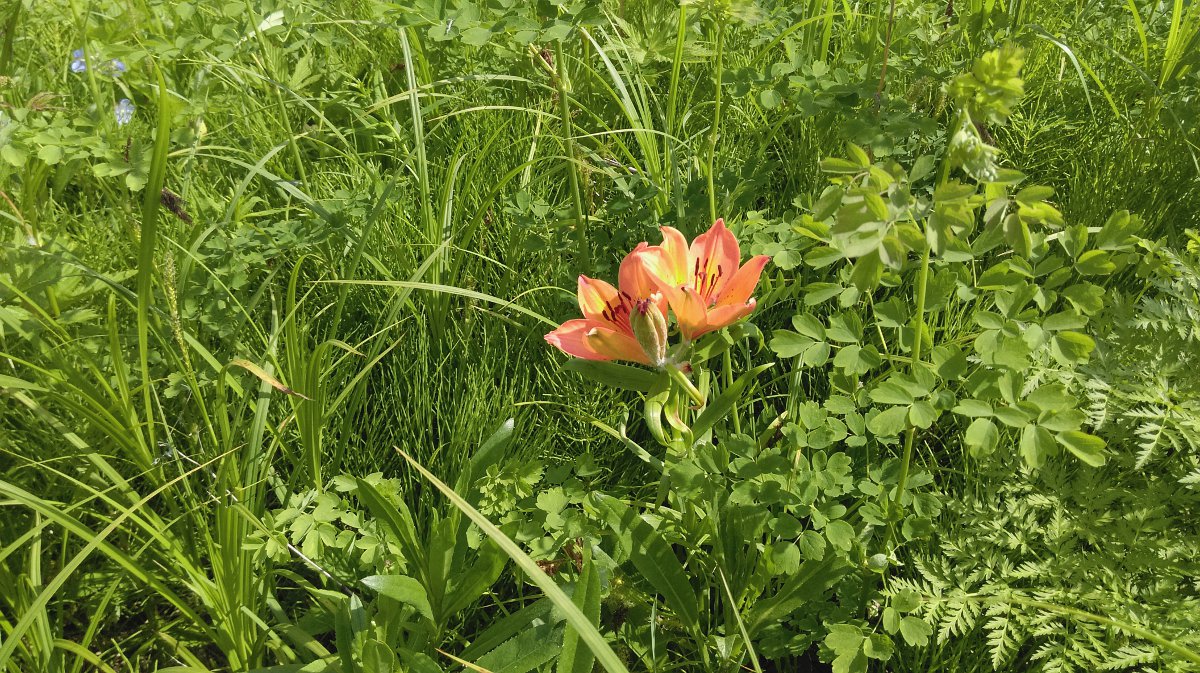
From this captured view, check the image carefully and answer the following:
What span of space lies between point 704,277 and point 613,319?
0.16m

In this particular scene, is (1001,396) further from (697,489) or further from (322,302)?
(322,302)

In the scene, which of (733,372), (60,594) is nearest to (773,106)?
(733,372)

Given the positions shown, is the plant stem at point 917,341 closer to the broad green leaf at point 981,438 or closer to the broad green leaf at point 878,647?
the broad green leaf at point 981,438

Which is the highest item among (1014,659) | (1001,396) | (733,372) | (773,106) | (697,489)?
(773,106)

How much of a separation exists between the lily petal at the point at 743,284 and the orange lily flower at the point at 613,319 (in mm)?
114

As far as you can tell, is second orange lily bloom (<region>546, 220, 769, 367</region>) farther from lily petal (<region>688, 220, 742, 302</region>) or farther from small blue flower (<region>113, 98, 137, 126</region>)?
small blue flower (<region>113, 98, 137, 126</region>)

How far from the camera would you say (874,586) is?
1614 millimetres

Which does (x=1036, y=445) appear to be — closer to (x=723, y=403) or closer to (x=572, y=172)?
(x=723, y=403)

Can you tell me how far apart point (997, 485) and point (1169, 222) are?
91 cm

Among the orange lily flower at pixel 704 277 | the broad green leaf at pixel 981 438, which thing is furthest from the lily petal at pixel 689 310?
the broad green leaf at pixel 981 438

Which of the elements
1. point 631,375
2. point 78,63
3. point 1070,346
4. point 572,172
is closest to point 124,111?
point 78,63

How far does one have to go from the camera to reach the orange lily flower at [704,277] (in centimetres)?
129

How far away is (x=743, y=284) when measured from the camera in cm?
134

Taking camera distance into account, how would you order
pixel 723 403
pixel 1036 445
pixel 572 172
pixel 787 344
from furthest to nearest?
pixel 572 172 → pixel 787 344 → pixel 723 403 → pixel 1036 445
